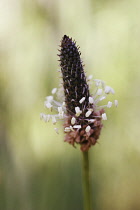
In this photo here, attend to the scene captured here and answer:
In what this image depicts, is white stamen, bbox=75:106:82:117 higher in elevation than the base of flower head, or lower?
higher

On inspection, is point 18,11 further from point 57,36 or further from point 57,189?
point 57,189

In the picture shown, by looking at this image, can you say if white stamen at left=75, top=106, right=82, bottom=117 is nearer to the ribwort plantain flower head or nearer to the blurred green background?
the ribwort plantain flower head

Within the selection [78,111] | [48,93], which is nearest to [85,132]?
[78,111]

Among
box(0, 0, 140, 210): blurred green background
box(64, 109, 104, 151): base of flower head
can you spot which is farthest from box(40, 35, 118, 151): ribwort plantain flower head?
box(0, 0, 140, 210): blurred green background

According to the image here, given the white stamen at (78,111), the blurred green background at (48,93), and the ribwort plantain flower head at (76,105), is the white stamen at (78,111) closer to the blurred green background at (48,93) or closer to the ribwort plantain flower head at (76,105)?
the ribwort plantain flower head at (76,105)

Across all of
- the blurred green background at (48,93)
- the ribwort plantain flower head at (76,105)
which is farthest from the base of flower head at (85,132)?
the blurred green background at (48,93)

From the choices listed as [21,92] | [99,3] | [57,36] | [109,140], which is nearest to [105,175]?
[109,140]
